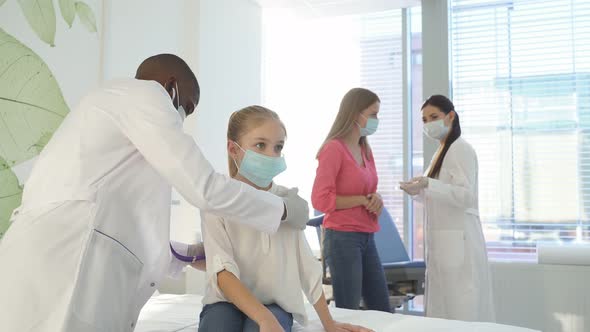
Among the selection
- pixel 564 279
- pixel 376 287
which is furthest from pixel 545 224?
pixel 376 287

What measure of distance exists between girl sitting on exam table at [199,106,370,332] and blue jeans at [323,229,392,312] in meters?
0.57

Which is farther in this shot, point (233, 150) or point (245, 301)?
point (233, 150)

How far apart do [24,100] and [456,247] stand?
6.50 feet

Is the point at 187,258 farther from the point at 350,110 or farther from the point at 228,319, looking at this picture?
the point at 350,110

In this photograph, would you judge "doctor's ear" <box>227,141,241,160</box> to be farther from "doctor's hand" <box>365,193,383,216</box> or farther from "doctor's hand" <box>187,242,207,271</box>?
"doctor's hand" <box>365,193,383,216</box>

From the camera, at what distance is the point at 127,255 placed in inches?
50.3

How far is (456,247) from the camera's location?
105 inches

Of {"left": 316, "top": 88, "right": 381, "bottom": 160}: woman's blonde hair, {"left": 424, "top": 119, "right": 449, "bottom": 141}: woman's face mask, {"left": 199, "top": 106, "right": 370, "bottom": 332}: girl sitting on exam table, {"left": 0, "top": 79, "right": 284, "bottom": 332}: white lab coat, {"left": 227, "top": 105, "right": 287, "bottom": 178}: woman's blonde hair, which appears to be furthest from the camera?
{"left": 424, "top": 119, "right": 449, "bottom": 141}: woman's face mask

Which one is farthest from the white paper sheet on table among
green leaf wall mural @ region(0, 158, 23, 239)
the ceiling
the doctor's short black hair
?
the ceiling

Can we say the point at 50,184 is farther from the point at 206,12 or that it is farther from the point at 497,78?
the point at 497,78

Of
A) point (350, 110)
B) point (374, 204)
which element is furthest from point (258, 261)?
point (350, 110)

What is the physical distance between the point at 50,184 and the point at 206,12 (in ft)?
8.31

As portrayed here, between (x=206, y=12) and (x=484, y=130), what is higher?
(x=206, y=12)

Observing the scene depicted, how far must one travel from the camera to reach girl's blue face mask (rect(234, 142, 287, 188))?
167 cm
